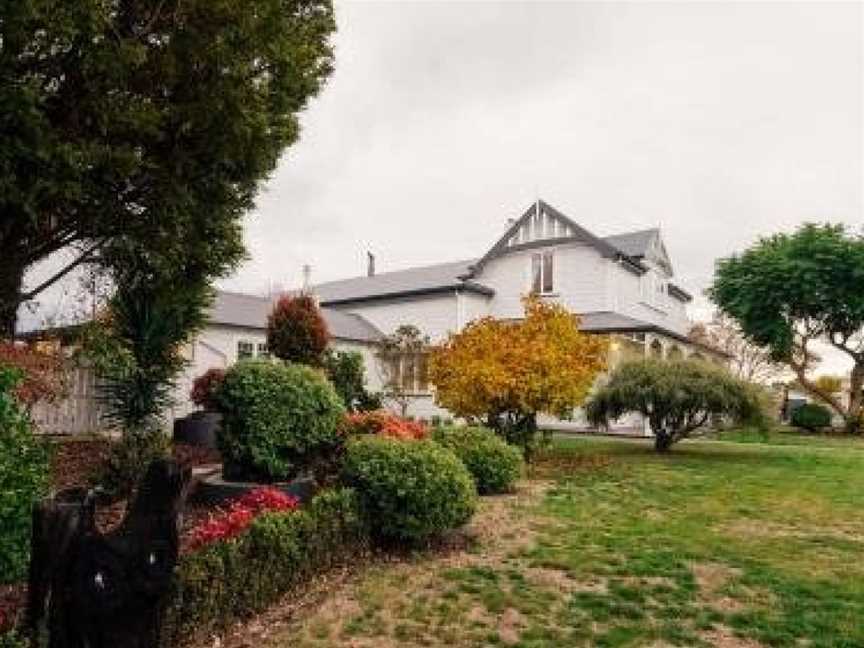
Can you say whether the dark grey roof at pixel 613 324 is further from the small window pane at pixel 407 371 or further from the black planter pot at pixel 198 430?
the black planter pot at pixel 198 430

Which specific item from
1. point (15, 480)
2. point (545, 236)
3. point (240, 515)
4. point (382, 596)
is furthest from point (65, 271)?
point (545, 236)

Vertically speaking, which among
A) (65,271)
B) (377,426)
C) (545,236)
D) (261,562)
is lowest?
(261,562)

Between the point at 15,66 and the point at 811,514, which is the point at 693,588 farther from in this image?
the point at 15,66

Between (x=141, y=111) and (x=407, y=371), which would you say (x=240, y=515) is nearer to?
(x=141, y=111)

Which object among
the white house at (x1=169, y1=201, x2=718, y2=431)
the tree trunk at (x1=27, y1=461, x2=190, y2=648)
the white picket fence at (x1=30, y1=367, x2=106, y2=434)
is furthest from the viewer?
the white house at (x1=169, y1=201, x2=718, y2=431)

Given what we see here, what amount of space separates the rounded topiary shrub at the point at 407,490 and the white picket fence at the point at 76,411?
9.55 metres

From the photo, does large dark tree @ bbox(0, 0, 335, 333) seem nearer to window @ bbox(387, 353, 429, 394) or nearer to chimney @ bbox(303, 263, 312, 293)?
window @ bbox(387, 353, 429, 394)

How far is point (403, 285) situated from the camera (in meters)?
37.2

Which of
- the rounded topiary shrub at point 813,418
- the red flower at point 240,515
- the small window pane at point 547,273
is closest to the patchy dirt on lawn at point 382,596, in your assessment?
the red flower at point 240,515

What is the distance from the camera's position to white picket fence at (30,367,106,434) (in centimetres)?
1545

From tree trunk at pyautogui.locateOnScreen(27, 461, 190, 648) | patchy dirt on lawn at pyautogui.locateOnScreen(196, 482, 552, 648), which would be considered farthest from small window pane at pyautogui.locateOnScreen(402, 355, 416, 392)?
tree trunk at pyautogui.locateOnScreen(27, 461, 190, 648)

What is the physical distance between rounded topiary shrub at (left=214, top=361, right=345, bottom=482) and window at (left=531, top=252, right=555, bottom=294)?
2409cm

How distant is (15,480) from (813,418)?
3821 cm

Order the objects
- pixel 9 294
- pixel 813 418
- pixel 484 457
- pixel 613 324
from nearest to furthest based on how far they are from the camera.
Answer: pixel 484 457, pixel 9 294, pixel 613 324, pixel 813 418
